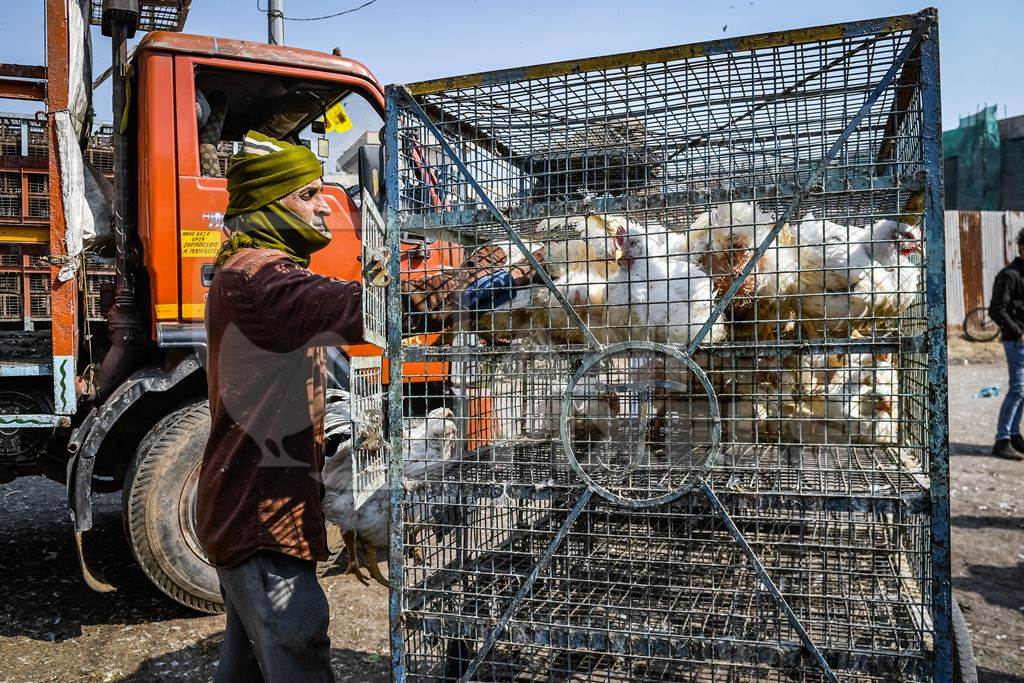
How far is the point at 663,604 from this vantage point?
2.66m

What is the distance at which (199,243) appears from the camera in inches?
150

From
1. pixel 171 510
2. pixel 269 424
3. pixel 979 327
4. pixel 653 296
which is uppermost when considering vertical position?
pixel 653 296

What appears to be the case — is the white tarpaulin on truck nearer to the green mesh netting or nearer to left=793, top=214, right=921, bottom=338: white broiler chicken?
left=793, top=214, right=921, bottom=338: white broiler chicken

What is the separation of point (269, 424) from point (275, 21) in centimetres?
679

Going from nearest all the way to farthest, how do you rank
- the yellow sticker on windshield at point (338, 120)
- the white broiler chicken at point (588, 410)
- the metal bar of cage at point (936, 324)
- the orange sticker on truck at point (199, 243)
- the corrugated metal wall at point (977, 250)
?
the metal bar of cage at point (936, 324)
the white broiler chicken at point (588, 410)
the orange sticker on truck at point (199, 243)
the yellow sticker on windshield at point (338, 120)
the corrugated metal wall at point (977, 250)

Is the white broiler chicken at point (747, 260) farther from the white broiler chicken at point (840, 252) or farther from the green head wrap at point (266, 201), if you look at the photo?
the green head wrap at point (266, 201)

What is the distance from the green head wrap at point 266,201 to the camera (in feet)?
7.17

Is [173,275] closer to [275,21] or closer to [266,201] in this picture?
[266,201]

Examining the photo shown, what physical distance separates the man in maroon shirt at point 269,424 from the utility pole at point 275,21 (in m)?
6.23

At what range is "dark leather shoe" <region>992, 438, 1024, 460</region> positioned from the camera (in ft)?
22.1

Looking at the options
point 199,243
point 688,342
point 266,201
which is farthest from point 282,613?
point 199,243

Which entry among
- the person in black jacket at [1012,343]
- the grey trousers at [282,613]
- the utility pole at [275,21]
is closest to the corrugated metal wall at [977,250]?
the person in black jacket at [1012,343]

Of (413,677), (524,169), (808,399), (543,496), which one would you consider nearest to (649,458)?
(543,496)

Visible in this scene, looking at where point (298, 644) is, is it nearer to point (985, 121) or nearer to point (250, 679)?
point (250, 679)
